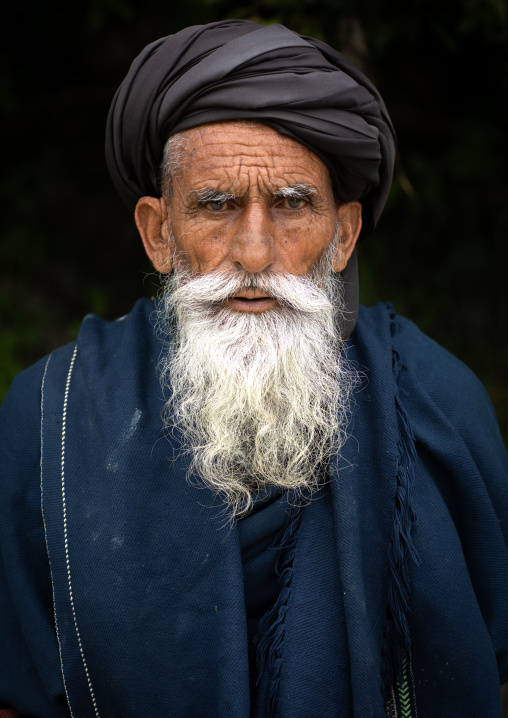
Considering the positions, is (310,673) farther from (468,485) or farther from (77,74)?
(77,74)

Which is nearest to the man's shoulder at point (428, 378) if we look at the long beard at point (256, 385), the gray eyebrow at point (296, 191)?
the long beard at point (256, 385)

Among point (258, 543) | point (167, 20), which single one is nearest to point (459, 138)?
point (167, 20)

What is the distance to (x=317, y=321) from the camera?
2.06 m

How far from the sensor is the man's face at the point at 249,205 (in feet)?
6.31

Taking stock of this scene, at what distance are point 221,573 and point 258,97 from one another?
4.39 ft

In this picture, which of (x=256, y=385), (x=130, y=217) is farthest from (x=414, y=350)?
(x=130, y=217)

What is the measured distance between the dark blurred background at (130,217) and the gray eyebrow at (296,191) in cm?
172

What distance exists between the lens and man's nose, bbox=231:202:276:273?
189 centimetres

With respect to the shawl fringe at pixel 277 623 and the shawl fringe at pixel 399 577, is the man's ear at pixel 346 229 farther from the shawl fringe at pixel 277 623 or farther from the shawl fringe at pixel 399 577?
the shawl fringe at pixel 277 623

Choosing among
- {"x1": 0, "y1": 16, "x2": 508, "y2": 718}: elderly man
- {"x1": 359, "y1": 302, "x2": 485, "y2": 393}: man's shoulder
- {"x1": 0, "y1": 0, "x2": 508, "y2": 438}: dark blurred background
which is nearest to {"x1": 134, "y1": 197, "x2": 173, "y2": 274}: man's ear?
{"x1": 0, "y1": 16, "x2": 508, "y2": 718}: elderly man

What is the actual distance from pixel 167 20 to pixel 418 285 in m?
2.33

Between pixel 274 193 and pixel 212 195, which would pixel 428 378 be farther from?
pixel 212 195

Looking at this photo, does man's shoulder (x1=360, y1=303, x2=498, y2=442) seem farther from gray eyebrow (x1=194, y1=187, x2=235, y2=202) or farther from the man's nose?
gray eyebrow (x1=194, y1=187, x2=235, y2=202)

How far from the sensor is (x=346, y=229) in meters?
2.22
